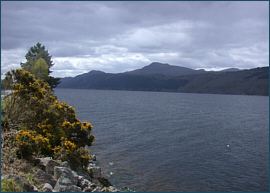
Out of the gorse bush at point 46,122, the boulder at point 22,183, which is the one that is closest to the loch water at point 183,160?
the gorse bush at point 46,122

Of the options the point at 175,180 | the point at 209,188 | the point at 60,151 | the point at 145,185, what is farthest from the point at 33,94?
the point at 209,188

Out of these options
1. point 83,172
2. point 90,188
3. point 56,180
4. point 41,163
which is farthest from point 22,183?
point 83,172

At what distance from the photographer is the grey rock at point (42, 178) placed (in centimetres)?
1031

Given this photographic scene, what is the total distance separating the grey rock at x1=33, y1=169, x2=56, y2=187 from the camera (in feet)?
33.8

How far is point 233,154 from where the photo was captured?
2684cm

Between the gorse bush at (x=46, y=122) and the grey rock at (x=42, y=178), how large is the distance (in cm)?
322

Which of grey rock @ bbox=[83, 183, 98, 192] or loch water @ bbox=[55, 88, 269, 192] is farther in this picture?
loch water @ bbox=[55, 88, 269, 192]

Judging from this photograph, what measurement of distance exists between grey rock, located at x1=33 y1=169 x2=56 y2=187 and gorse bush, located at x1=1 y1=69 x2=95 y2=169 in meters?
3.22

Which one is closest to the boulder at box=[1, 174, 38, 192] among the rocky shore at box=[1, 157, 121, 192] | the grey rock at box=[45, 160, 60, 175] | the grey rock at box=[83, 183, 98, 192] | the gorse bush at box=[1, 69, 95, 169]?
Result: the rocky shore at box=[1, 157, 121, 192]

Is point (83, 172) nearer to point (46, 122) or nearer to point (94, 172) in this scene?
point (94, 172)

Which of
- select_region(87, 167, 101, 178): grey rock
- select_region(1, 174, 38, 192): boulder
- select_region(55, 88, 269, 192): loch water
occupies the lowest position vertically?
select_region(55, 88, 269, 192): loch water

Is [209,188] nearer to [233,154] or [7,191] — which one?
[233,154]

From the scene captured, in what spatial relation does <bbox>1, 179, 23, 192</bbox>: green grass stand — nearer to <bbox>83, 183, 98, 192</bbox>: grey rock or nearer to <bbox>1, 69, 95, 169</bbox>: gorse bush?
<bbox>83, 183, 98, 192</bbox>: grey rock

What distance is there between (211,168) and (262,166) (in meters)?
5.40
